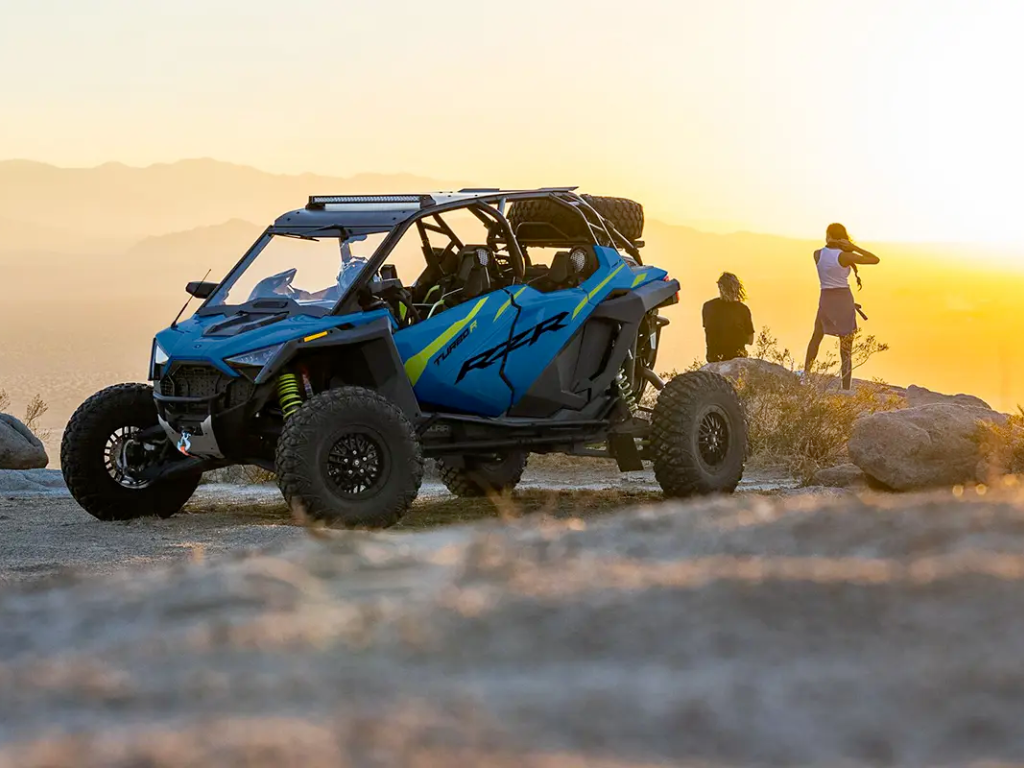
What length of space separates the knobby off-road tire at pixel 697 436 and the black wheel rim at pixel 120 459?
3.68 m

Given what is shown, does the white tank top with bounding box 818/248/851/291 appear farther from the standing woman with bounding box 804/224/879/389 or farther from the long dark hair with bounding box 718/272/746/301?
the long dark hair with bounding box 718/272/746/301

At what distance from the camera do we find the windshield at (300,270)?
10.2 meters

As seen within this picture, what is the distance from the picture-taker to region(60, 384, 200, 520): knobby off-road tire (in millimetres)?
10516

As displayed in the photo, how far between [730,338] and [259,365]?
9.17 meters

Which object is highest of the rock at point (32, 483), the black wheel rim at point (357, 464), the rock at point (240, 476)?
the black wheel rim at point (357, 464)

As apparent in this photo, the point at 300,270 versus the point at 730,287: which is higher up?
the point at 300,270

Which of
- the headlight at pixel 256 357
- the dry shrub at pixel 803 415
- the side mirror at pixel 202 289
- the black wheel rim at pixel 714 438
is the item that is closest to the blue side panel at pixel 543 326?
the black wheel rim at pixel 714 438

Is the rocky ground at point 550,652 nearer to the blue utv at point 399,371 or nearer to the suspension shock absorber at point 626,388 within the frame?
the blue utv at point 399,371

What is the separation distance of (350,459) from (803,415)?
7438 mm

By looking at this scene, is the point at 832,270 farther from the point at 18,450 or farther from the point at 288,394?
the point at 288,394

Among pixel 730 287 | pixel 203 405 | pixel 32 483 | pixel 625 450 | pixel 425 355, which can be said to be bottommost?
pixel 32 483

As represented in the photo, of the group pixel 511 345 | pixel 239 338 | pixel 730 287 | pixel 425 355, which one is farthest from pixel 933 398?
pixel 239 338

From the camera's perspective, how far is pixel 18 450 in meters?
16.5

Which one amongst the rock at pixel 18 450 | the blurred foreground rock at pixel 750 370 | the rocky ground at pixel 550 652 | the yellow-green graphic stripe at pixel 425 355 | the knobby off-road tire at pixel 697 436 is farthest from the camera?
the blurred foreground rock at pixel 750 370
